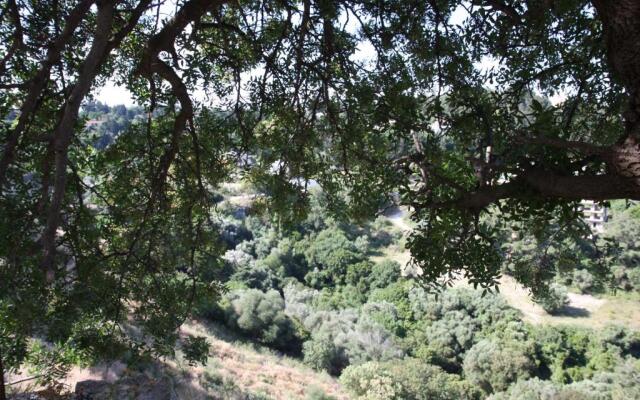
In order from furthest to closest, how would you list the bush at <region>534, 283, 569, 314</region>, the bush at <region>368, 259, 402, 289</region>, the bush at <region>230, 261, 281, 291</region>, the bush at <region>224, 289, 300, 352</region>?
1. the bush at <region>368, 259, 402, 289</region>
2. the bush at <region>230, 261, 281, 291</region>
3. the bush at <region>534, 283, 569, 314</region>
4. the bush at <region>224, 289, 300, 352</region>

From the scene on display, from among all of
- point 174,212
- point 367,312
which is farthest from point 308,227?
point 174,212

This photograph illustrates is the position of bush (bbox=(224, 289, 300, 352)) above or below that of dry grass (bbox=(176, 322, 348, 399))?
above

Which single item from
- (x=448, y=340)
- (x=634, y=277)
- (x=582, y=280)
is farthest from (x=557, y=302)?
(x=448, y=340)

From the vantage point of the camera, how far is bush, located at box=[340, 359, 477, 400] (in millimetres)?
14109

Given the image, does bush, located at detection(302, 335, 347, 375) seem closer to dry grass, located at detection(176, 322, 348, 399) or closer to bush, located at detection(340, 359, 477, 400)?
→ dry grass, located at detection(176, 322, 348, 399)

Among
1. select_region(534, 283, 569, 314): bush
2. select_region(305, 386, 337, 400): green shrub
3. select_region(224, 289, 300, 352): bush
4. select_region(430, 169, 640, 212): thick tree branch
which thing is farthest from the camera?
select_region(534, 283, 569, 314): bush

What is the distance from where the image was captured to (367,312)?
68.7ft

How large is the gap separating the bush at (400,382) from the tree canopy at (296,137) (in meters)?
11.2

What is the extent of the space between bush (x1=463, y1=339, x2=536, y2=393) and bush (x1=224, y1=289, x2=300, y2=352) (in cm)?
719

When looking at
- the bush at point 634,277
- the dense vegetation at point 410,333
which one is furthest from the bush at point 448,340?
the bush at point 634,277

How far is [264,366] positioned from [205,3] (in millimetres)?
14476

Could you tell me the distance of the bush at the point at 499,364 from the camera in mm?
16484

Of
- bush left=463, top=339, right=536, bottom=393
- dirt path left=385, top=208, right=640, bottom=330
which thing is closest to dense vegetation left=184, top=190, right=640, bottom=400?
bush left=463, top=339, right=536, bottom=393

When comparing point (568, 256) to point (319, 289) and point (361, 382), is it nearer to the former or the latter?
point (361, 382)
